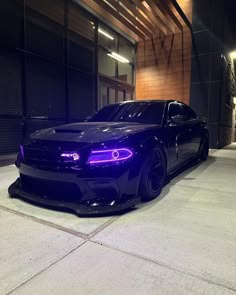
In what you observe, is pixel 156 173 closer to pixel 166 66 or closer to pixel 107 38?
pixel 166 66

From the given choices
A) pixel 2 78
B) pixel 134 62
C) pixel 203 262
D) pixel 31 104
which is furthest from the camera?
pixel 134 62

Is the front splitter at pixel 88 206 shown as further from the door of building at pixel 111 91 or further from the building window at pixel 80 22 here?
the door of building at pixel 111 91

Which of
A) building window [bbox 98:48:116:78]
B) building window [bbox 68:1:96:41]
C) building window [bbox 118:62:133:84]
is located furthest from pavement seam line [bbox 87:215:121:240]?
building window [bbox 118:62:133:84]

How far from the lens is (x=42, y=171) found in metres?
2.16

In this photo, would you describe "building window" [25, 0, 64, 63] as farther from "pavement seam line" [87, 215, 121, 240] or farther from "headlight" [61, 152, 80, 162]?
"pavement seam line" [87, 215, 121, 240]

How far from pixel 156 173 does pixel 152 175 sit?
3.5 inches

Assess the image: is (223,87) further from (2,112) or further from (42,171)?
(42,171)

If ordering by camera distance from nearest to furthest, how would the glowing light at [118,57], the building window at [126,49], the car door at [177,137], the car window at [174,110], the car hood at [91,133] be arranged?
the car hood at [91,133] → the car door at [177,137] → the car window at [174,110] → the glowing light at [118,57] → the building window at [126,49]

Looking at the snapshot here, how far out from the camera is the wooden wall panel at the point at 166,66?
26.1 ft

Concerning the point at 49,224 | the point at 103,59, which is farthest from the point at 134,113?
the point at 103,59

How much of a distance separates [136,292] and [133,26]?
825 centimetres

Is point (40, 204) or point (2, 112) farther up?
point (2, 112)

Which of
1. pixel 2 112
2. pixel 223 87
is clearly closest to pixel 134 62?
pixel 223 87

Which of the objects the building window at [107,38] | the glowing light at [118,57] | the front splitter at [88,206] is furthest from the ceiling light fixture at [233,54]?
the front splitter at [88,206]
